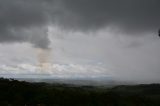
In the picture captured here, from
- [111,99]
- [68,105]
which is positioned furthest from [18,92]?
[111,99]

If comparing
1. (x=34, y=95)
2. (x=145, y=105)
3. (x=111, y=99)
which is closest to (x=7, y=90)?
(x=34, y=95)

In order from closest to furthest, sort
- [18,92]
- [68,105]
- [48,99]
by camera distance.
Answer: [68,105] → [48,99] → [18,92]

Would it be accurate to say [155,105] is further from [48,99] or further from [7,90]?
[7,90]

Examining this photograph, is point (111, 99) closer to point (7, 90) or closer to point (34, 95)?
point (34, 95)

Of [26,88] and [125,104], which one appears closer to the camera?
[125,104]

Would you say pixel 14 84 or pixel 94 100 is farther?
pixel 14 84

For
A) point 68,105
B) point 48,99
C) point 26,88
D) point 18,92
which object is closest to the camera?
point 68,105

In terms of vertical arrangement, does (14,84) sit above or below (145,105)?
above

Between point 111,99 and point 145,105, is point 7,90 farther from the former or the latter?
point 145,105
